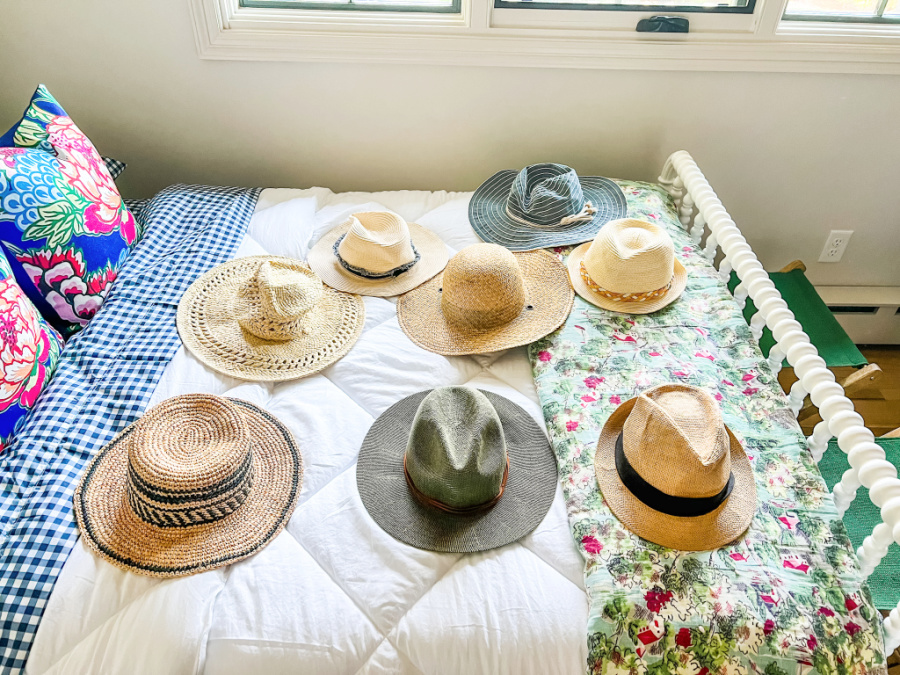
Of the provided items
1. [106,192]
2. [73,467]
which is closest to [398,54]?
[106,192]

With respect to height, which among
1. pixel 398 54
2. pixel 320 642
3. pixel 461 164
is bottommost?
pixel 320 642

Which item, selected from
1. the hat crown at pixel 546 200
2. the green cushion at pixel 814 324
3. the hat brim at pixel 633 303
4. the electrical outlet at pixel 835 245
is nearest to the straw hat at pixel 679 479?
the hat brim at pixel 633 303

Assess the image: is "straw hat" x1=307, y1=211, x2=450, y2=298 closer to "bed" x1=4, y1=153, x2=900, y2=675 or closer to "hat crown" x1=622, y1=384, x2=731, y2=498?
"bed" x1=4, y1=153, x2=900, y2=675

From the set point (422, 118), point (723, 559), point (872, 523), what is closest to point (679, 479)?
point (723, 559)

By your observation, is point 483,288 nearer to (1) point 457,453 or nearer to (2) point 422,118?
(1) point 457,453

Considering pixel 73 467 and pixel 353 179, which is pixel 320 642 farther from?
pixel 353 179

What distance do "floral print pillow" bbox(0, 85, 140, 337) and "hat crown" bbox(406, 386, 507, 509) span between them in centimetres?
91

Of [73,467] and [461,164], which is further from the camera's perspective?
[461,164]

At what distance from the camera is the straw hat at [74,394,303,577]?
111cm

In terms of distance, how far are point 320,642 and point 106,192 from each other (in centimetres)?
123

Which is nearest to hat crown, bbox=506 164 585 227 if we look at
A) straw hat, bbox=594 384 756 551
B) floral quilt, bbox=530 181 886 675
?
floral quilt, bbox=530 181 886 675

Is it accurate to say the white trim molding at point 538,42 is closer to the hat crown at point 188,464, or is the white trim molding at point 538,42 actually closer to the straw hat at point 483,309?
the straw hat at point 483,309

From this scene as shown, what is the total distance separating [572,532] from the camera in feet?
3.79

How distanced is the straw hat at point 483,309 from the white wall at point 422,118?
0.69 metres
